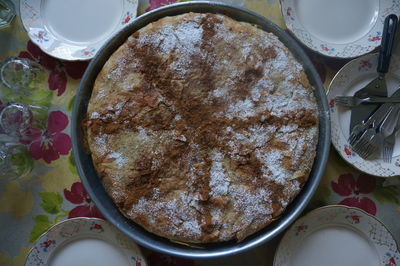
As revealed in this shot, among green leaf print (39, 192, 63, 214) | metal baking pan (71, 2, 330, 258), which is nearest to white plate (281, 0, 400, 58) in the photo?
metal baking pan (71, 2, 330, 258)

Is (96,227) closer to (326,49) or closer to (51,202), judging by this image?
(51,202)

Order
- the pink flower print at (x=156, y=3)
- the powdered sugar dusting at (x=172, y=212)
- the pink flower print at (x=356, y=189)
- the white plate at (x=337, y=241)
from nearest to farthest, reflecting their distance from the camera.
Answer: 1. the powdered sugar dusting at (x=172, y=212)
2. the white plate at (x=337, y=241)
3. the pink flower print at (x=356, y=189)
4. the pink flower print at (x=156, y=3)

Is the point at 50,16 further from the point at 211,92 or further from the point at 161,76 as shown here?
the point at 211,92

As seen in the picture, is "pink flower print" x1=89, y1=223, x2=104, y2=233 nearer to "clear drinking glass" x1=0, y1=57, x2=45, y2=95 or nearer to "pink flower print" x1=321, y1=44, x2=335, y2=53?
"clear drinking glass" x1=0, y1=57, x2=45, y2=95

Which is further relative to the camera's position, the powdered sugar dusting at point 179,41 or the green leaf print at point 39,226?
the green leaf print at point 39,226

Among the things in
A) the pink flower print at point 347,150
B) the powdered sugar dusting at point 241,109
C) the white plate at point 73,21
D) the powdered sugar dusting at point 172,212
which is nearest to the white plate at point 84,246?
the powdered sugar dusting at point 172,212

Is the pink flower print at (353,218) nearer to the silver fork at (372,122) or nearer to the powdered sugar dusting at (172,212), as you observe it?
the silver fork at (372,122)

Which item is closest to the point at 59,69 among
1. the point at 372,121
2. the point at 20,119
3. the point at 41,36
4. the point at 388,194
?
the point at 41,36
